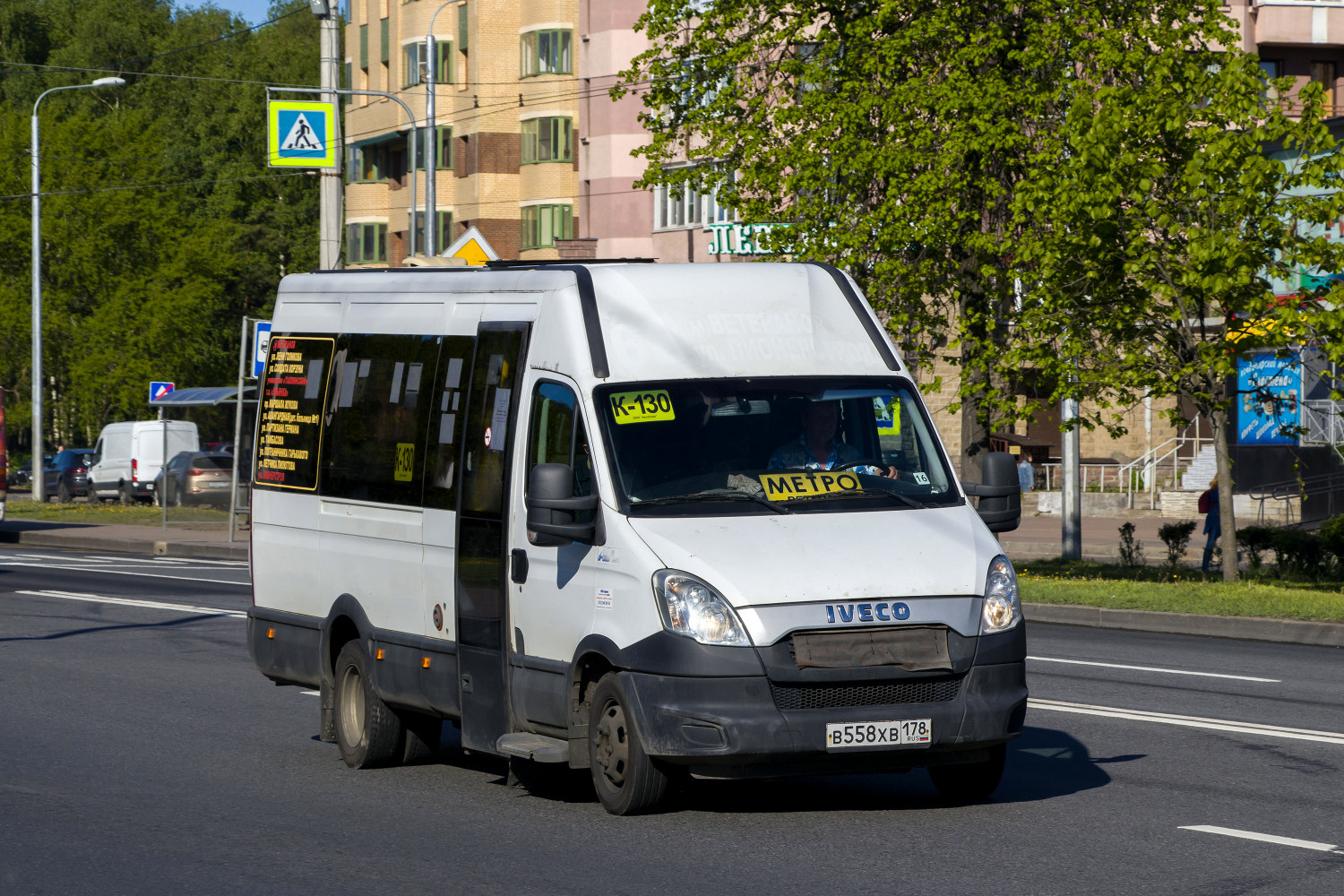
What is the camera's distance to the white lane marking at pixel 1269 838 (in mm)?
7441

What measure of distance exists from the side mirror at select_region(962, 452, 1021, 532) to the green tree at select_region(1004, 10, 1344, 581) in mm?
11906

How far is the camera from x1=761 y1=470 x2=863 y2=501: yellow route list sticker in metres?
8.22

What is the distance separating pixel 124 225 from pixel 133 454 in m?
7.25

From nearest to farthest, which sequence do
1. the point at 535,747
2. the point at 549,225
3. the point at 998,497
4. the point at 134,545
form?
the point at 535,747, the point at 998,497, the point at 134,545, the point at 549,225

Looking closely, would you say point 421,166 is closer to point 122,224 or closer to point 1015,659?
point 122,224

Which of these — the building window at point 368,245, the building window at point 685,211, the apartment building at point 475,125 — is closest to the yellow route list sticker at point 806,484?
the building window at point 685,211

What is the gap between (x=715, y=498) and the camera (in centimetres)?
815

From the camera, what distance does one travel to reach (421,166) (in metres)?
69.5

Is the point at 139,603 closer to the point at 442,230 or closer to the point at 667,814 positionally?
the point at 667,814

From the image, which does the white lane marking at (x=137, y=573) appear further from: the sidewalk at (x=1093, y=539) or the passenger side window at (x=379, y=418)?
the passenger side window at (x=379, y=418)

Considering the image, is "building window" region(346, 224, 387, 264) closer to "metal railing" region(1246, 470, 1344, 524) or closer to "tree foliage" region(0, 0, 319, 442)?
"tree foliage" region(0, 0, 319, 442)

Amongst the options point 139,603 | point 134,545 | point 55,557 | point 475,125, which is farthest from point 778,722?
point 475,125

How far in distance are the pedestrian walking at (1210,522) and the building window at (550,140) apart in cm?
4038

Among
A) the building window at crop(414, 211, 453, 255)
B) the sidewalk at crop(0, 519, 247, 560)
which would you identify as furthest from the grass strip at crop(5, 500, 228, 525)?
the building window at crop(414, 211, 453, 255)
